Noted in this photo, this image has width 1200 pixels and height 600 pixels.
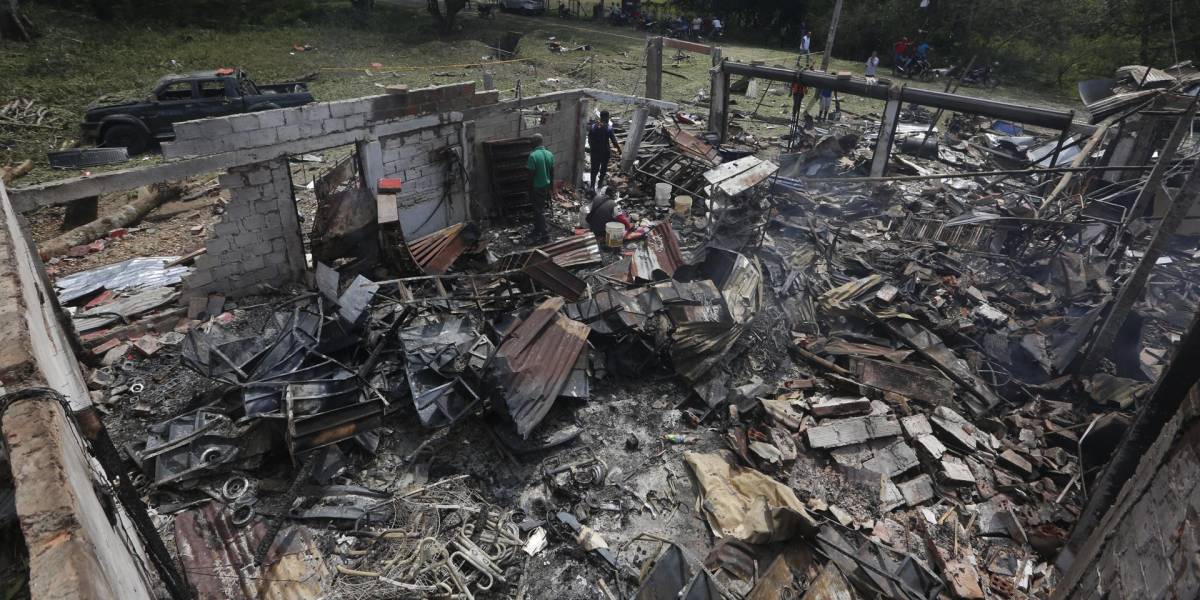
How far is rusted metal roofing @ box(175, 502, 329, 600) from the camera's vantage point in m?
4.72

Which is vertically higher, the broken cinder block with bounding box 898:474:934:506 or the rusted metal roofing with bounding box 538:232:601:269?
the rusted metal roofing with bounding box 538:232:601:269

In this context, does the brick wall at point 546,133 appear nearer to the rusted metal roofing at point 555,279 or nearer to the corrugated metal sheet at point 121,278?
the rusted metal roofing at point 555,279

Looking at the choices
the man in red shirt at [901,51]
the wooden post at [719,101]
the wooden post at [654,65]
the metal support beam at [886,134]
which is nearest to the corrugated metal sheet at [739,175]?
the metal support beam at [886,134]

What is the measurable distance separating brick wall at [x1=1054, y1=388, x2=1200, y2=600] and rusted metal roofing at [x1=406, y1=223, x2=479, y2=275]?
8.26m

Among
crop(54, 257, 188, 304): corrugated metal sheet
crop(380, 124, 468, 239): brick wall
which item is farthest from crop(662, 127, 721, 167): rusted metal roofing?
crop(54, 257, 188, 304): corrugated metal sheet

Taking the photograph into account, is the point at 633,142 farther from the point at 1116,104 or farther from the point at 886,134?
the point at 1116,104

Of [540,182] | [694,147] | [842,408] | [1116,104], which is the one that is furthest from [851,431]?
[694,147]

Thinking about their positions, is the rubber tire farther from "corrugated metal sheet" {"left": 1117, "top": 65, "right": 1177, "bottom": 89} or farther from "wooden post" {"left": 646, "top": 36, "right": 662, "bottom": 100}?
"corrugated metal sheet" {"left": 1117, "top": 65, "right": 1177, "bottom": 89}

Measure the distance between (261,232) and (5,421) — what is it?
237 inches

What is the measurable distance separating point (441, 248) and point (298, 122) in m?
2.73

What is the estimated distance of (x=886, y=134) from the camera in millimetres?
13242

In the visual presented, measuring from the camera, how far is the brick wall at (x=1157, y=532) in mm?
3002

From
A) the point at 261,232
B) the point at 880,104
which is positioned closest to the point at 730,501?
the point at 261,232

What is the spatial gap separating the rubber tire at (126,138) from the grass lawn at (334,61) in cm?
46
